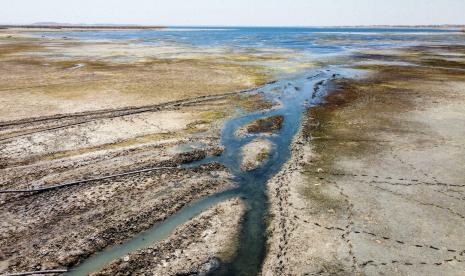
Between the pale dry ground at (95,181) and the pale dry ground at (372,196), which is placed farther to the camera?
the pale dry ground at (95,181)

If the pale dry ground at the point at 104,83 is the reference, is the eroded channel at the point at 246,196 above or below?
below

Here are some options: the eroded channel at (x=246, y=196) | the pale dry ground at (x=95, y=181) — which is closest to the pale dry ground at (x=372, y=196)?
the eroded channel at (x=246, y=196)

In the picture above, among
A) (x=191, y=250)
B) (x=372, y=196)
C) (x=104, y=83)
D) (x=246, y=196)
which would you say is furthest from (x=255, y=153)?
(x=104, y=83)

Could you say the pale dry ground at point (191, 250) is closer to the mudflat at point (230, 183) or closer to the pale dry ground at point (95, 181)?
the mudflat at point (230, 183)

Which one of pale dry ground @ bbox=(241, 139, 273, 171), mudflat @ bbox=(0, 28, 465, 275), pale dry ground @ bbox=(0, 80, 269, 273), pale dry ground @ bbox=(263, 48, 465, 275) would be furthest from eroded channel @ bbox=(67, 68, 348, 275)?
pale dry ground @ bbox=(263, 48, 465, 275)

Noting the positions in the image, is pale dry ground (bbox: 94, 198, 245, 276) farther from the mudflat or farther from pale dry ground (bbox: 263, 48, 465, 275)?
pale dry ground (bbox: 263, 48, 465, 275)
